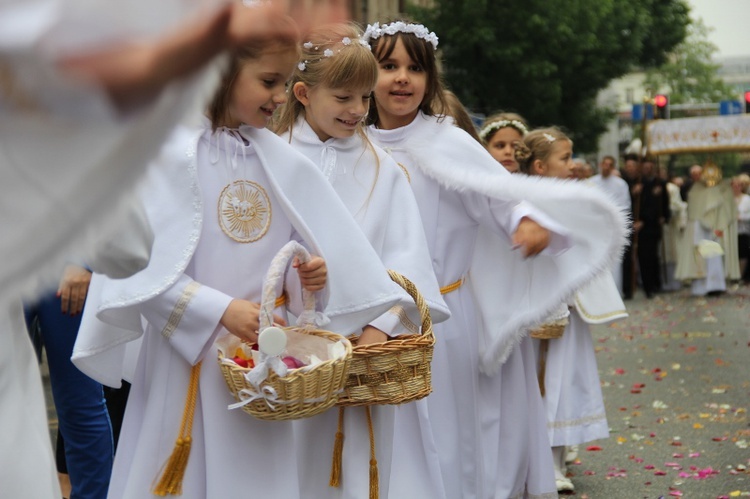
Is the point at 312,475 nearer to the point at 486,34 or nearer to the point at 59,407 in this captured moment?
the point at 59,407

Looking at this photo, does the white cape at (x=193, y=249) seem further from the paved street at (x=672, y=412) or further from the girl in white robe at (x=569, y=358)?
the girl in white robe at (x=569, y=358)

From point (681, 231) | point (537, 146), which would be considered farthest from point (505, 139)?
point (681, 231)

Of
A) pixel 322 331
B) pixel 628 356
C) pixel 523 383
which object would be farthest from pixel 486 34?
pixel 322 331

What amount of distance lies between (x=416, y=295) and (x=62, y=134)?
303 cm

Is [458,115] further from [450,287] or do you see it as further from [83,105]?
[83,105]

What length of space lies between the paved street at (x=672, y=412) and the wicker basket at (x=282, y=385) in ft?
11.9

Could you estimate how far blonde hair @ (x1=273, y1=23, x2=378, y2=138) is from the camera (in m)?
4.48

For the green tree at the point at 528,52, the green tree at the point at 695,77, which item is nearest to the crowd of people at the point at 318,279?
the green tree at the point at 528,52

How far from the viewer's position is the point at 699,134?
985 inches

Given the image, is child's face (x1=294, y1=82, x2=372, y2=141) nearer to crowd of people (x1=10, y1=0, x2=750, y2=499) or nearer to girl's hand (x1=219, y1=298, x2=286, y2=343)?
crowd of people (x1=10, y1=0, x2=750, y2=499)

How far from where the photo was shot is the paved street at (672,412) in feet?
23.2

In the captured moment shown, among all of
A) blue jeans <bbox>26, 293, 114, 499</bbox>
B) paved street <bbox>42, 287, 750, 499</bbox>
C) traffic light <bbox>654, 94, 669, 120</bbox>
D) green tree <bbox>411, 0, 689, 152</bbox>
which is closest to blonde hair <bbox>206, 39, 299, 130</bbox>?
blue jeans <bbox>26, 293, 114, 499</bbox>

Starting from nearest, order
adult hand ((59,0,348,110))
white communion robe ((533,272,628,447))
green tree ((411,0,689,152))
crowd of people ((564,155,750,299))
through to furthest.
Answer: adult hand ((59,0,348,110)) → white communion robe ((533,272,628,447)) → crowd of people ((564,155,750,299)) → green tree ((411,0,689,152))

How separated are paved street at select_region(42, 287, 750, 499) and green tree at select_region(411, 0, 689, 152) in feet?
46.3
